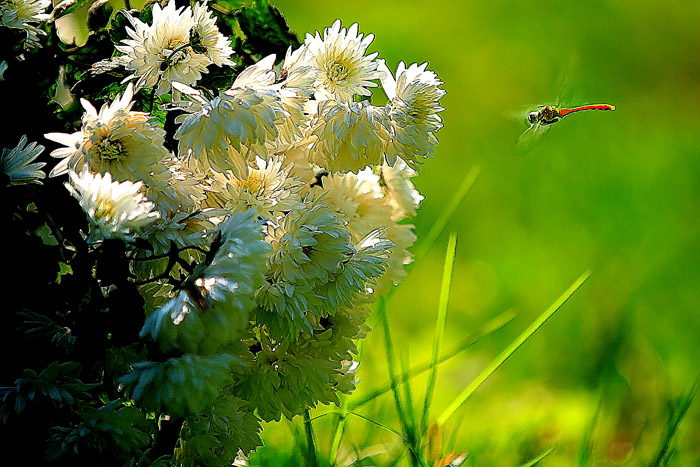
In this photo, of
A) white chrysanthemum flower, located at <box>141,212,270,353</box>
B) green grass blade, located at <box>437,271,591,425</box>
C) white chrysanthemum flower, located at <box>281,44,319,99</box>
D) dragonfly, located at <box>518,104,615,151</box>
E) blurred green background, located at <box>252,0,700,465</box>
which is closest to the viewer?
white chrysanthemum flower, located at <box>141,212,270,353</box>

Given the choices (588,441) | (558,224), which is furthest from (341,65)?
(558,224)

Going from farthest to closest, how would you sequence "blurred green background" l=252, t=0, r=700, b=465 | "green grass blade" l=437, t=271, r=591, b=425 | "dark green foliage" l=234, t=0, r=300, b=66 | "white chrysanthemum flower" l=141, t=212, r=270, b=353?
"blurred green background" l=252, t=0, r=700, b=465 < "green grass blade" l=437, t=271, r=591, b=425 < "dark green foliage" l=234, t=0, r=300, b=66 < "white chrysanthemum flower" l=141, t=212, r=270, b=353

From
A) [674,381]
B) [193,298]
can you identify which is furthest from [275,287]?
[674,381]

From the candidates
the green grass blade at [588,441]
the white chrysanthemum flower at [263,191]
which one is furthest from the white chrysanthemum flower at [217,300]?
the green grass blade at [588,441]

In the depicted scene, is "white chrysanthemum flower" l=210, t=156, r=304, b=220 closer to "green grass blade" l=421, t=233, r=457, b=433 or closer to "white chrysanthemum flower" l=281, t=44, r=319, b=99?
"white chrysanthemum flower" l=281, t=44, r=319, b=99

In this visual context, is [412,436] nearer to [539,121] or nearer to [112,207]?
[539,121]

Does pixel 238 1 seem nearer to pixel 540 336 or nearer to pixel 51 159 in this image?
pixel 51 159

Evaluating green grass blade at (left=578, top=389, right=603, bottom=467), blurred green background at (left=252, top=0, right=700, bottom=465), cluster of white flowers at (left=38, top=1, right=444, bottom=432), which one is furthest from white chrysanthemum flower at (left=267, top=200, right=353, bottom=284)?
green grass blade at (left=578, top=389, right=603, bottom=467)
